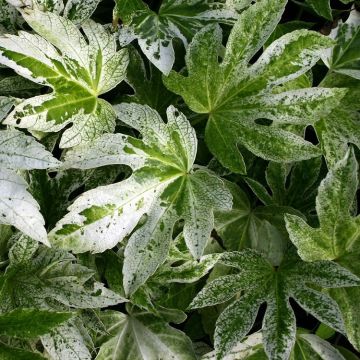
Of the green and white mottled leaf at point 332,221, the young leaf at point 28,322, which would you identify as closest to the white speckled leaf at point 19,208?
the young leaf at point 28,322

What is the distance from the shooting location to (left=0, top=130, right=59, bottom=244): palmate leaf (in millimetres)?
795

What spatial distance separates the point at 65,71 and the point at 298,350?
1.91 ft

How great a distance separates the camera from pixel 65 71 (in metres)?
0.88

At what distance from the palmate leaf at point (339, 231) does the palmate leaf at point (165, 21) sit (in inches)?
12.1

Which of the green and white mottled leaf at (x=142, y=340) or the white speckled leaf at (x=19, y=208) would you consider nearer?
the white speckled leaf at (x=19, y=208)

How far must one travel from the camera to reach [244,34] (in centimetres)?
89

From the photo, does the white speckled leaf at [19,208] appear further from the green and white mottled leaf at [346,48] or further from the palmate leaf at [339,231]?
the green and white mottled leaf at [346,48]

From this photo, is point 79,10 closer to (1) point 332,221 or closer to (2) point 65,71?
(2) point 65,71

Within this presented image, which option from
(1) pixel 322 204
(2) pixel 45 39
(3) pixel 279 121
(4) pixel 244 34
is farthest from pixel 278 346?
(2) pixel 45 39

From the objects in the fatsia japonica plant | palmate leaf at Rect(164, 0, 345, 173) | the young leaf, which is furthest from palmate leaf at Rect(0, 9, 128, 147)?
the young leaf

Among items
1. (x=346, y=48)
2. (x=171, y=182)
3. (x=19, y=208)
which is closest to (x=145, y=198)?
(x=171, y=182)

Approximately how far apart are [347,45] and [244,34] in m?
0.22

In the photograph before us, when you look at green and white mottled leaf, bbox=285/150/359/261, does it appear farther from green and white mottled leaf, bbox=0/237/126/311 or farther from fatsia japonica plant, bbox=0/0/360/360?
green and white mottled leaf, bbox=0/237/126/311

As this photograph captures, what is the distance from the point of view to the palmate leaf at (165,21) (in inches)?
35.9
